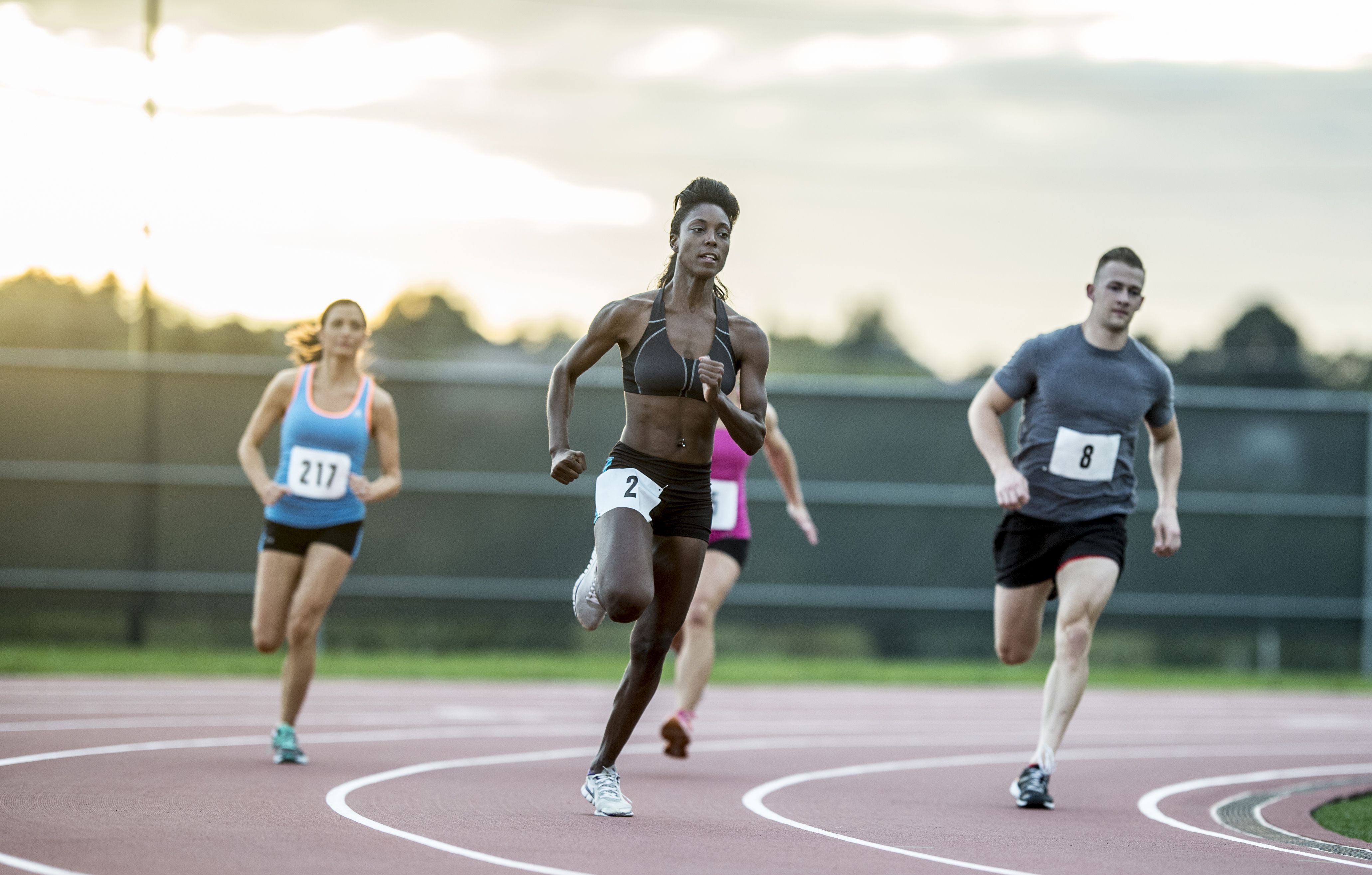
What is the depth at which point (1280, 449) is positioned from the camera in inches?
844

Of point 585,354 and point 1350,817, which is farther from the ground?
point 585,354

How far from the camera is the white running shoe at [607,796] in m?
7.01

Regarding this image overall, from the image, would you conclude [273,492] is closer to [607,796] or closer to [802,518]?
[607,796]

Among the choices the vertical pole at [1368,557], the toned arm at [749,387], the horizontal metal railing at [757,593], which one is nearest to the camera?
the toned arm at [749,387]

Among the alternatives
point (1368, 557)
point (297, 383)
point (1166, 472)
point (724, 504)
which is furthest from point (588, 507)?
point (1166, 472)

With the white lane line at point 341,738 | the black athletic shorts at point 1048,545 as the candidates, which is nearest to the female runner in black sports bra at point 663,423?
the black athletic shorts at point 1048,545

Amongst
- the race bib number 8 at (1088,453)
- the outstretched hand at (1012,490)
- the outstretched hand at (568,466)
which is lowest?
the outstretched hand at (1012,490)

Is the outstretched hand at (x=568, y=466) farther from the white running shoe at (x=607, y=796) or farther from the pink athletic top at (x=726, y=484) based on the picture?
the pink athletic top at (x=726, y=484)

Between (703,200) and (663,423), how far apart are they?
92 cm

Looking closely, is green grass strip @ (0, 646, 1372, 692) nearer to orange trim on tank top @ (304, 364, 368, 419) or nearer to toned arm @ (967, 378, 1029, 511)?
orange trim on tank top @ (304, 364, 368, 419)

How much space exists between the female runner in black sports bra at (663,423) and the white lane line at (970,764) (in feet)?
2.96

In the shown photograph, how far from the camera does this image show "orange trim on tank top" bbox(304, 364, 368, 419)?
30.3ft

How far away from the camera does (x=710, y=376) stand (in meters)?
6.41

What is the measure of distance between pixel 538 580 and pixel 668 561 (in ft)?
44.3
